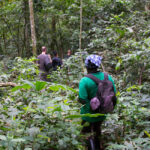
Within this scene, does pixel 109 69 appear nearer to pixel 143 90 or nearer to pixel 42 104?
pixel 143 90

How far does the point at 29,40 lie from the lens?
44.0ft

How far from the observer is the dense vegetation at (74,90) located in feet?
6.95

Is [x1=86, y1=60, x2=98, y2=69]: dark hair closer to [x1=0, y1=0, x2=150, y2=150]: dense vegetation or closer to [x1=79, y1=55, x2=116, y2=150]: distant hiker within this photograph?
[x1=79, y1=55, x2=116, y2=150]: distant hiker

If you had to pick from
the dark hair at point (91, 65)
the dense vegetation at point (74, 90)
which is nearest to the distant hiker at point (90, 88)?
the dark hair at point (91, 65)

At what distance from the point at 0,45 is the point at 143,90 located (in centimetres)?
1272

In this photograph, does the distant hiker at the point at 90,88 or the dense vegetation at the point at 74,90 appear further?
the distant hiker at the point at 90,88

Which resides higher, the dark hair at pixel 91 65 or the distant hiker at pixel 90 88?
the dark hair at pixel 91 65

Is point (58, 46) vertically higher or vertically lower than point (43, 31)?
lower

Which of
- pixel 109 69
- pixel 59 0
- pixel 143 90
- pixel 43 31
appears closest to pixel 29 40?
pixel 43 31

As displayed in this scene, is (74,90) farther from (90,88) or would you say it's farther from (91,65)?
(91,65)

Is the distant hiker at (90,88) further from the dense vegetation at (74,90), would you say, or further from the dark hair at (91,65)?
the dense vegetation at (74,90)

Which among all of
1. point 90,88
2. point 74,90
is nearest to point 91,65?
point 90,88

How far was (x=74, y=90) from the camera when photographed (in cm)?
221

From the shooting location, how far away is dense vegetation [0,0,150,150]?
2119 mm
